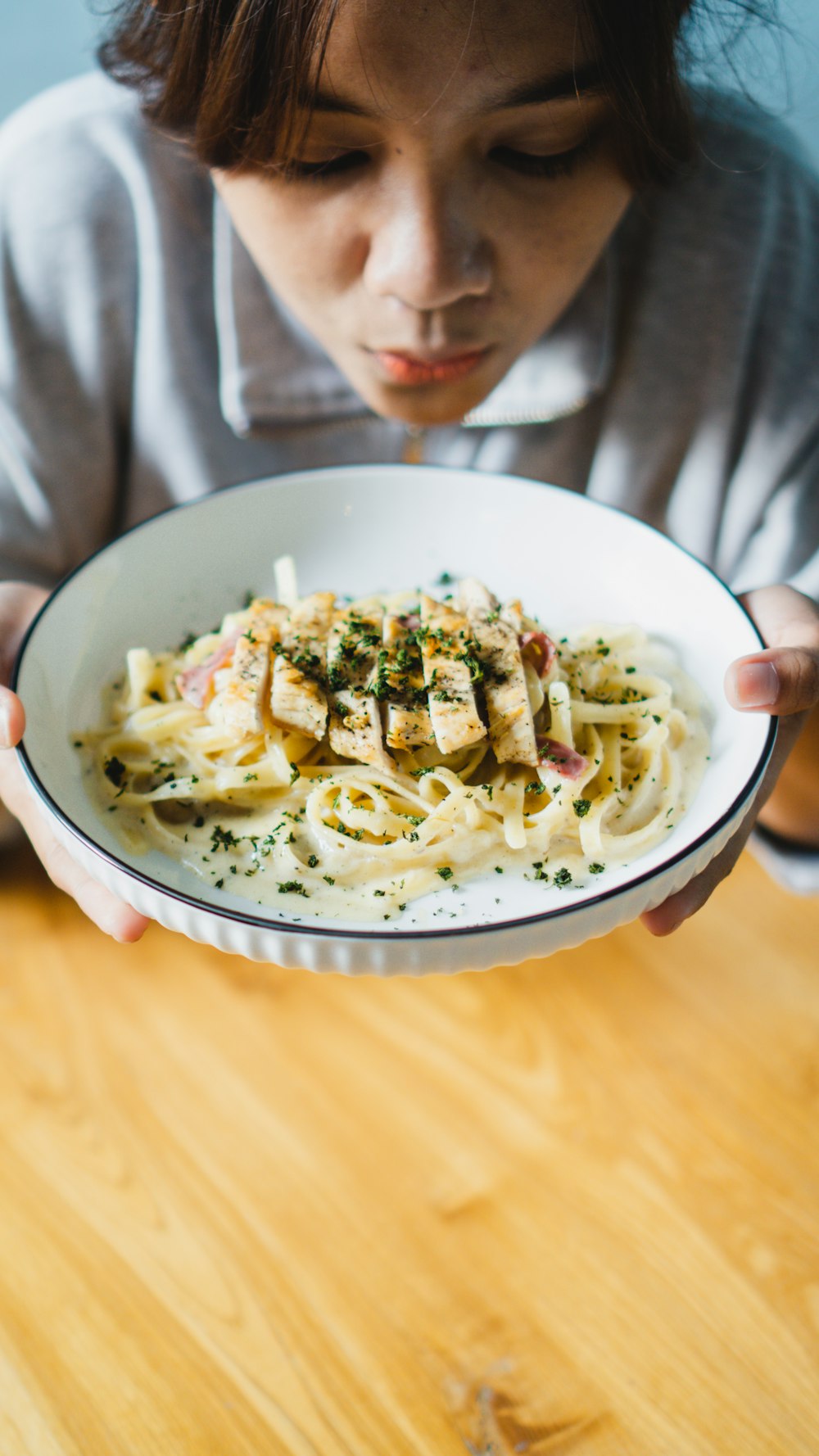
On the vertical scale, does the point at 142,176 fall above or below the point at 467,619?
above

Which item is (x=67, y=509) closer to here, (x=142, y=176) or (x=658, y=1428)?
(x=142, y=176)

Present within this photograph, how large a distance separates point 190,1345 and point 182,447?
1790 mm

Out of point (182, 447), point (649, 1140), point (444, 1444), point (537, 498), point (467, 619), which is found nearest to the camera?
point (444, 1444)

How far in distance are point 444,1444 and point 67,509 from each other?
1.94 metres

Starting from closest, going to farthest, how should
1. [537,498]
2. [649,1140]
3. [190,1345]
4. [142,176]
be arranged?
[190,1345] → [649,1140] → [537,498] → [142,176]

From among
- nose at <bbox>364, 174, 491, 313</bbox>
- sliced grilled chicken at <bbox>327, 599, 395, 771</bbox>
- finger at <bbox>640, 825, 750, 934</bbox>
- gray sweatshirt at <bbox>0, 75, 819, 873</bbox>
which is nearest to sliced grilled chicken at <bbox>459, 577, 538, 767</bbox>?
sliced grilled chicken at <bbox>327, 599, 395, 771</bbox>

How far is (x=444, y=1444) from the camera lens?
4.61 ft

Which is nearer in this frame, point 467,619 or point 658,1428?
point 658,1428

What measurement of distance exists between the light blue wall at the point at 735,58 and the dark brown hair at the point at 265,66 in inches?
6.0

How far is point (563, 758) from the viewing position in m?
1.49

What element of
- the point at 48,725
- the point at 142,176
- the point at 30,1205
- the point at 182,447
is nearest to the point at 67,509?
the point at 182,447

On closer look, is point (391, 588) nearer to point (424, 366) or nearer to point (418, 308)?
point (424, 366)

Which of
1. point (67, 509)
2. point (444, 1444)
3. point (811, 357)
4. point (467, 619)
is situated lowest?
point (444, 1444)

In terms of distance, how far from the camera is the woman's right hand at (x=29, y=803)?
4.35 feet
